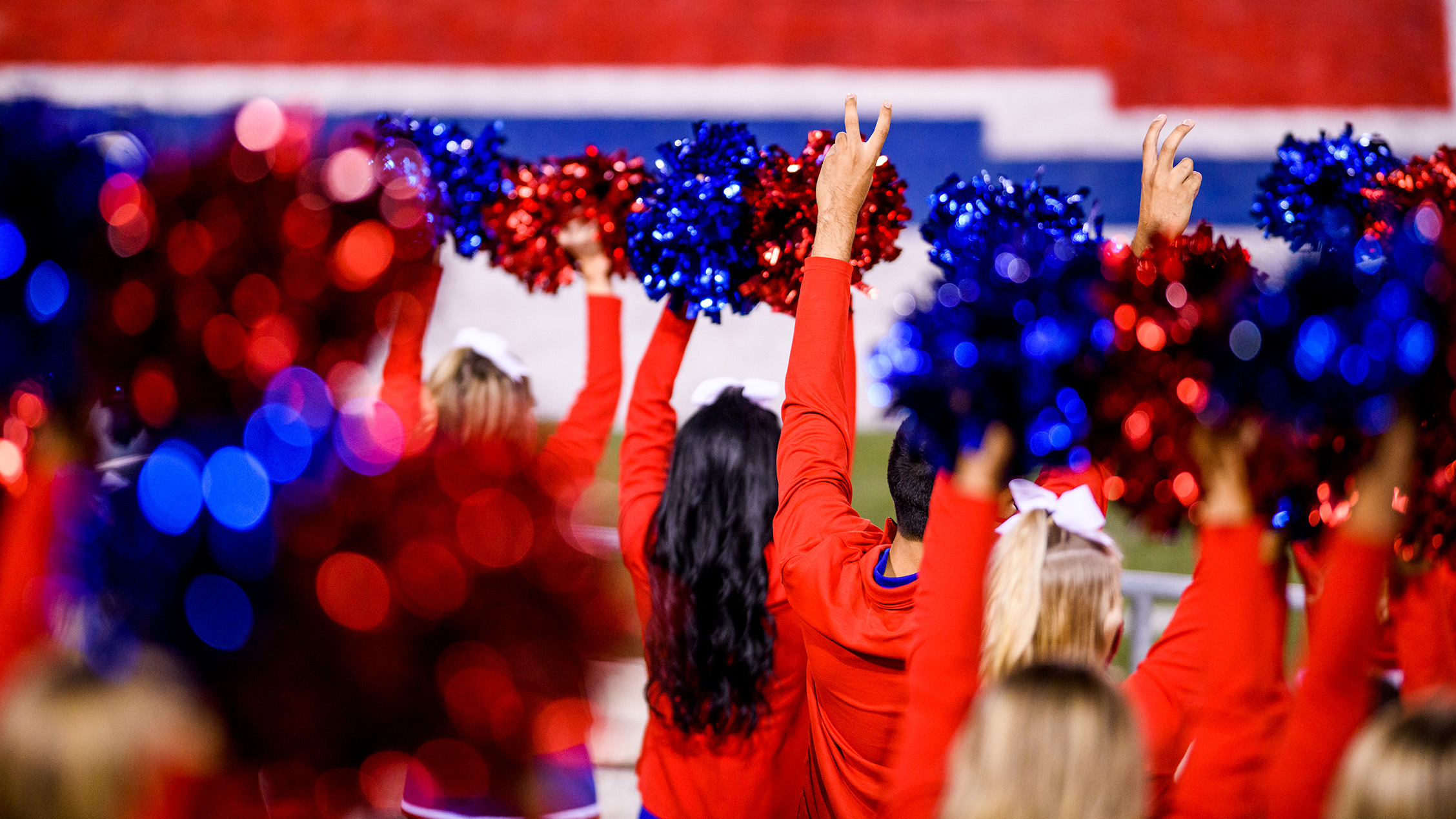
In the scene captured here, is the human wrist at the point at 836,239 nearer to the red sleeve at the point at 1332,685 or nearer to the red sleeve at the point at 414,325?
the red sleeve at the point at 414,325

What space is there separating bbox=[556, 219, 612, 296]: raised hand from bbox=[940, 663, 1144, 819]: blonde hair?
125 centimetres

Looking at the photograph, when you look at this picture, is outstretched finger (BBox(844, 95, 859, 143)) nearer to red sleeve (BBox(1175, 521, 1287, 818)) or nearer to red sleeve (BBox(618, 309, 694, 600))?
red sleeve (BBox(618, 309, 694, 600))

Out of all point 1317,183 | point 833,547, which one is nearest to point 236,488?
point 833,547

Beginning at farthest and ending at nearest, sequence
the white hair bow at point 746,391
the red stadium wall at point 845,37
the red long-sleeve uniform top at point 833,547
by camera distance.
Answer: the red stadium wall at point 845,37 → the white hair bow at point 746,391 → the red long-sleeve uniform top at point 833,547

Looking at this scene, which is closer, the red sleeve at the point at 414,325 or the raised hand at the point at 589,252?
the red sleeve at the point at 414,325

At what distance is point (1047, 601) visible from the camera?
117cm

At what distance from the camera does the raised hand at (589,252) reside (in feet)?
6.45

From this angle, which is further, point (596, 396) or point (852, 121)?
point (596, 396)

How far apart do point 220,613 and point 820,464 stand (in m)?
0.79

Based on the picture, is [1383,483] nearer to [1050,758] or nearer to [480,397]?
[1050,758]

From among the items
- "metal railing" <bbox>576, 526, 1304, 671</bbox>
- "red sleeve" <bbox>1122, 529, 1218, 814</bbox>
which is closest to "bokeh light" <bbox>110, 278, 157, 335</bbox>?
"red sleeve" <bbox>1122, 529, 1218, 814</bbox>

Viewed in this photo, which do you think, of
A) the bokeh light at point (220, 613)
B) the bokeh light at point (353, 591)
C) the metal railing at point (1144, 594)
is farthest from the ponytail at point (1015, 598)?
the metal railing at point (1144, 594)

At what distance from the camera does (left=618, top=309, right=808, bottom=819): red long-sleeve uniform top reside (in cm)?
180

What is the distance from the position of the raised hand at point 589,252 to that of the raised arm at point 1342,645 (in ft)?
4.50
